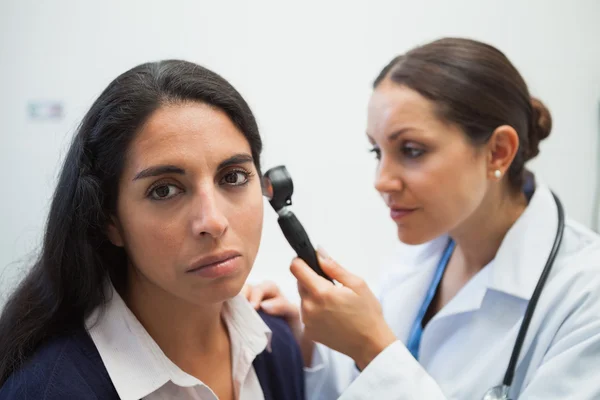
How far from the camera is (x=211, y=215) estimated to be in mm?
733

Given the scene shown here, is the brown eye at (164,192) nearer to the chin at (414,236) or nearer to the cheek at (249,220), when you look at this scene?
the cheek at (249,220)

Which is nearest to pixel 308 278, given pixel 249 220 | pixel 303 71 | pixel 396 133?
pixel 249 220

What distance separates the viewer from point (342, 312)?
890mm

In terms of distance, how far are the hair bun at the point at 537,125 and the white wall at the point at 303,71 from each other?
1.69ft

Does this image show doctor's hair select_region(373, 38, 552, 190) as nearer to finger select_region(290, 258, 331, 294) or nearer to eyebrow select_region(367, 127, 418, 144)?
eyebrow select_region(367, 127, 418, 144)

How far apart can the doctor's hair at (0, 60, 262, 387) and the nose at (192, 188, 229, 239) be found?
139 mm

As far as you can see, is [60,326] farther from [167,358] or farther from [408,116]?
[408,116]

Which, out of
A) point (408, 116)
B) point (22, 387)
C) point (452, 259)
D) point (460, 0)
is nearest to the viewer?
point (22, 387)

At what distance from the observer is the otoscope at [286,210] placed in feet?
2.85

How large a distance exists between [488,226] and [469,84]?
0.34 metres

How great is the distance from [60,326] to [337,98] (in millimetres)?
1093

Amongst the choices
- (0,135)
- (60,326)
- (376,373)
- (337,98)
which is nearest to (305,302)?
(376,373)

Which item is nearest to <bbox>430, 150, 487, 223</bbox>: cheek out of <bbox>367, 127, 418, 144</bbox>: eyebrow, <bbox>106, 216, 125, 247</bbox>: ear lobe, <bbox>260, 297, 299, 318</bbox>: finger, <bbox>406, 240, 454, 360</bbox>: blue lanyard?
<bbox>367, 127, 418, 144</bbox>: eyebrow

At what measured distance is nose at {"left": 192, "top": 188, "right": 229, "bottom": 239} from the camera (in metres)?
0.73
